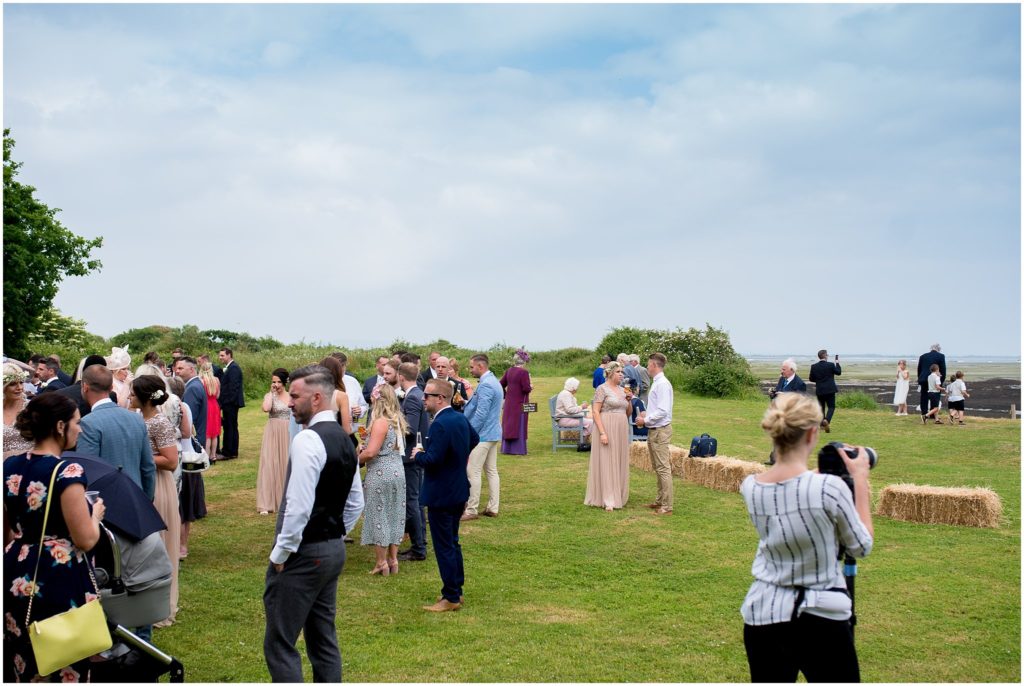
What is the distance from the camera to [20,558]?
4195 mm

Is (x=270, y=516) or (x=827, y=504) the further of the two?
(x=270, y=516)

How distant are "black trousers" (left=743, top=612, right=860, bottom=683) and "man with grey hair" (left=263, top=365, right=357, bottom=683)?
Answer: 2.28 m

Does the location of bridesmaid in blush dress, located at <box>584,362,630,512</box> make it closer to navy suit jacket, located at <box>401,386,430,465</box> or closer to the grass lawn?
the grass lawn

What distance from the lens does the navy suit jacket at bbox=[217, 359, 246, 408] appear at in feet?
52.4

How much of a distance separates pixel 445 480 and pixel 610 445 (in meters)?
5.12

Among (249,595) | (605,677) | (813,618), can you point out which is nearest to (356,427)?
(249,595)

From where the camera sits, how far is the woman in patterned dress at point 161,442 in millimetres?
6621

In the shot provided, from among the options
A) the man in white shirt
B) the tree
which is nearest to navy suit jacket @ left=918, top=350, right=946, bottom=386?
the man in white shirt

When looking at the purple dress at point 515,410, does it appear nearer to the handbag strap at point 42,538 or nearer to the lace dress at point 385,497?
the lace dress at point 385,497

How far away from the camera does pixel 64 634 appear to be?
13.4 feet

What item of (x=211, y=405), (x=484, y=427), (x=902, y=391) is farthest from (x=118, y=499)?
(x=902, y=391)

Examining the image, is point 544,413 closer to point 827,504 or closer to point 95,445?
point 95,445

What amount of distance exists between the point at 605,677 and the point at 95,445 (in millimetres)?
3949

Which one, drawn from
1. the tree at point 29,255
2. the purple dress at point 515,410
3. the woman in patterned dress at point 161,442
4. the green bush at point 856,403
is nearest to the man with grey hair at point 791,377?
the purple dress at point 515,410
